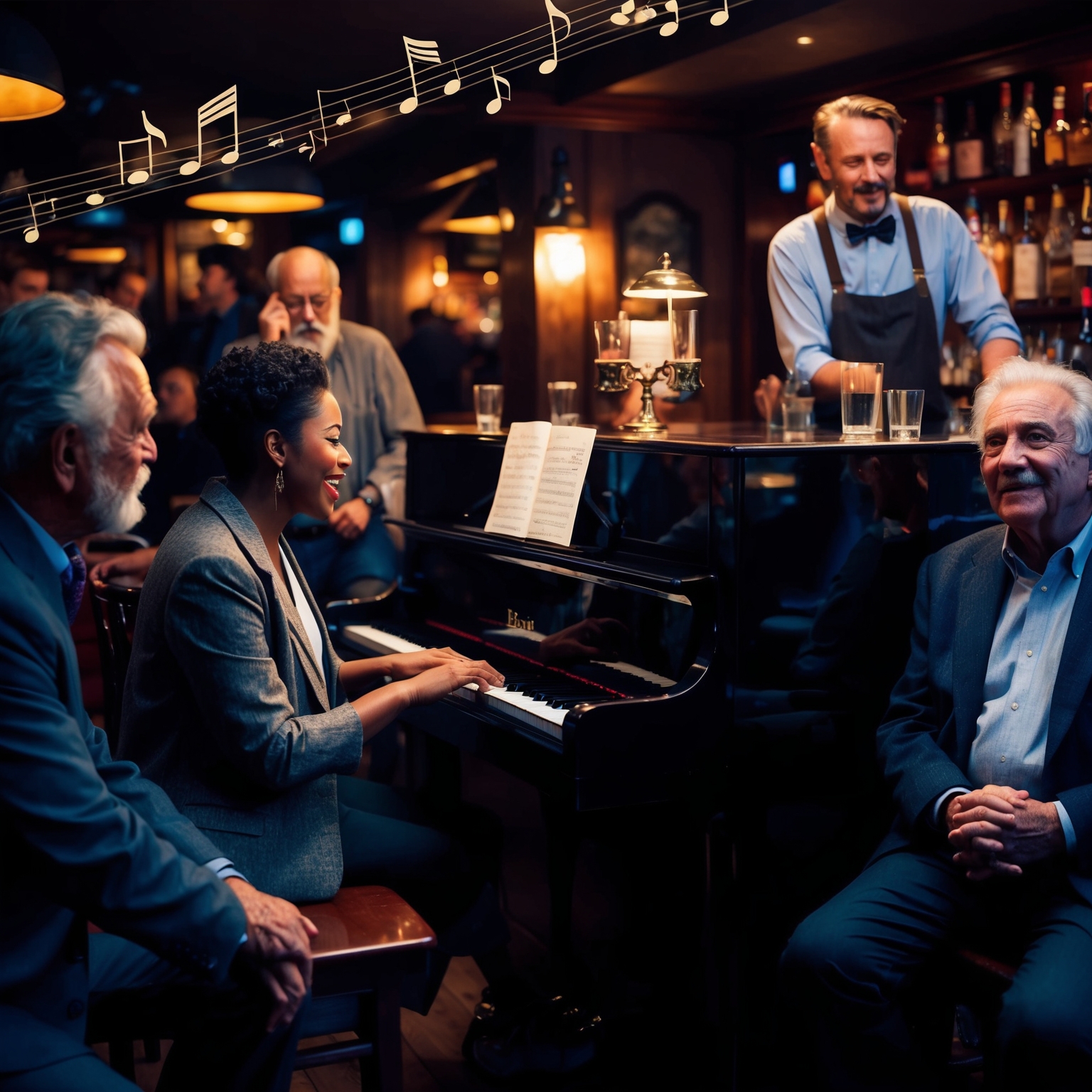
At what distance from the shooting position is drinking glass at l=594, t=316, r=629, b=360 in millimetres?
2689

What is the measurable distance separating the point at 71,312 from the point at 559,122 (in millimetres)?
5210

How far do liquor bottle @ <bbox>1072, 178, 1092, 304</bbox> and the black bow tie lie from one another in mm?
1477

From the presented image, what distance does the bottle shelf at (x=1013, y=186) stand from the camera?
455cm

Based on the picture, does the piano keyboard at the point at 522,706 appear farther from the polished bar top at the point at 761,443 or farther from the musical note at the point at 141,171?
the musical note at the point at 141,171

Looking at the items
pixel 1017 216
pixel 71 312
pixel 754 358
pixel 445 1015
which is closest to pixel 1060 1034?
pixel 445 1015

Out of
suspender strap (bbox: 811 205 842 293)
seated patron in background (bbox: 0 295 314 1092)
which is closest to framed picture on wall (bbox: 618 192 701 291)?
suspender strap (bbox: 811 205 842 293)

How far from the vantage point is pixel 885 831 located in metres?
2.41

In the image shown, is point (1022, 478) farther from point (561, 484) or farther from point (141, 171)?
point (141, 171)

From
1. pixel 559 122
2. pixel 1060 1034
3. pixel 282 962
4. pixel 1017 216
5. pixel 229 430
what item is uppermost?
pixel 559 122

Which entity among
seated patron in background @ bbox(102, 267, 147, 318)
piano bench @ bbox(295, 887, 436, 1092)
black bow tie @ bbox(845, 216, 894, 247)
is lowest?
piano bench @ bbox(295, 887, 436, 1092)

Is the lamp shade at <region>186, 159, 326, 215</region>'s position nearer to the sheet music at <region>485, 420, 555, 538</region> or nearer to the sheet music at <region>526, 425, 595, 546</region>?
the sheet music at <region>485, 420, 555, 538</region>

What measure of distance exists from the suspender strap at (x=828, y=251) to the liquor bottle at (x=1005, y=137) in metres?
1.94

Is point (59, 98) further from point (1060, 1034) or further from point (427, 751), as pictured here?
point (1060, 1034)

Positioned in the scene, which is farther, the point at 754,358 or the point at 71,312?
the point at 754,358
